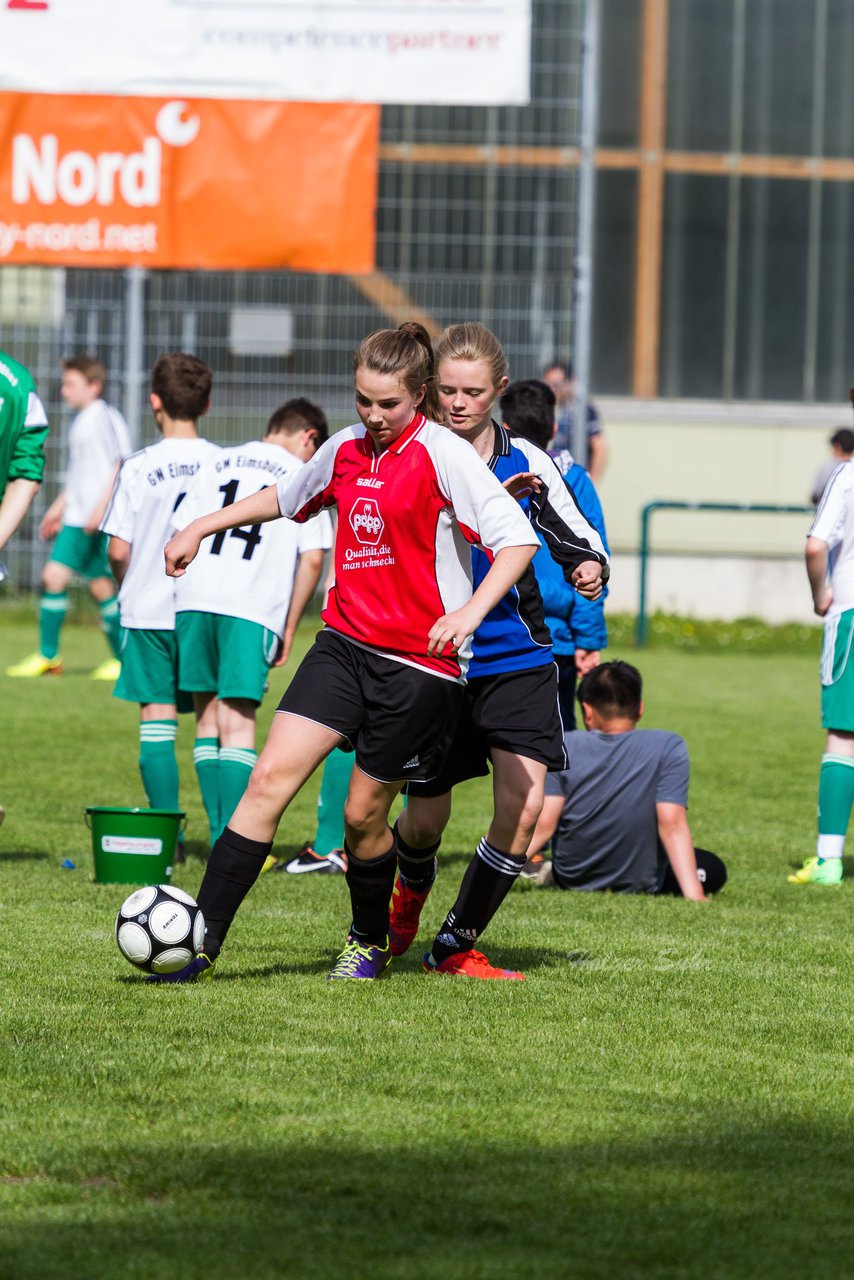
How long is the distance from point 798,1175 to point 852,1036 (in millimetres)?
1297

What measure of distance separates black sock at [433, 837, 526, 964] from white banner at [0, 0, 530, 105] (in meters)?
11.9

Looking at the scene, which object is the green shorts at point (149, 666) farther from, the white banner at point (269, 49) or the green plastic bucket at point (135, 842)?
the white banner at point (269, 49)

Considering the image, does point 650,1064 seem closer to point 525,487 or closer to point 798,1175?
point 798,1175

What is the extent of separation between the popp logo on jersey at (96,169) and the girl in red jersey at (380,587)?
12.1 m

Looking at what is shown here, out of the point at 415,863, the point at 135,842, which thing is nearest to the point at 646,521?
the point at 135,842

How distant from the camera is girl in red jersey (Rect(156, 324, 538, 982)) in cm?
498

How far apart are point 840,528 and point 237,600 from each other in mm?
2402

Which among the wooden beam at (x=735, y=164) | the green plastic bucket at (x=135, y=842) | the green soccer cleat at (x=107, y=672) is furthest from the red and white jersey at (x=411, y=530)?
the wooden beam at (x=735, y=164)

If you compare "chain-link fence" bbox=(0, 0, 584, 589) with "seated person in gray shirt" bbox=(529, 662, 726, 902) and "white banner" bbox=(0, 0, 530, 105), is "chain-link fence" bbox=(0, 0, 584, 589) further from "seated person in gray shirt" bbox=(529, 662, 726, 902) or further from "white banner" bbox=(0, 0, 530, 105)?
"seated person in gray shirt" bbox=(529, 662, 726, 902)

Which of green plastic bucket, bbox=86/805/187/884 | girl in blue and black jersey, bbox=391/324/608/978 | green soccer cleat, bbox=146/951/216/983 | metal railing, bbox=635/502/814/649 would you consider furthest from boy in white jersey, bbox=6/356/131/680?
green soccer cleat, bbox=146/951/216/983

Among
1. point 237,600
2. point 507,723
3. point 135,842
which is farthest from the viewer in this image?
point 237,600

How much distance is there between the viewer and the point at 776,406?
2058 cm

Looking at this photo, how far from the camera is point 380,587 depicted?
5.08m

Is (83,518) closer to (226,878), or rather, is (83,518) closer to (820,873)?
(820,873)
